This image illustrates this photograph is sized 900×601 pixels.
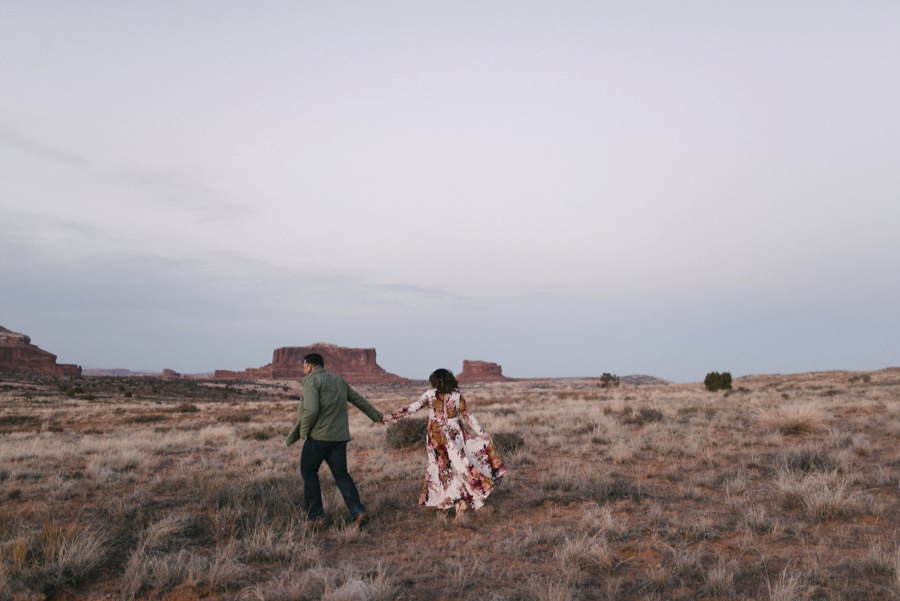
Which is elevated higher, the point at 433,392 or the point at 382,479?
the point at 433,392

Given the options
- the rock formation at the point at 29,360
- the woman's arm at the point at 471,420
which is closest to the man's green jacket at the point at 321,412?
the woman's arm at the point at 471,420

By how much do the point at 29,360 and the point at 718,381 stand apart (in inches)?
4572

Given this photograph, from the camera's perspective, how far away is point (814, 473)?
318 inches

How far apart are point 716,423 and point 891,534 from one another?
898cm

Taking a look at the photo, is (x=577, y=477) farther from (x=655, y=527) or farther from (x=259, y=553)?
(x=259, y=553)

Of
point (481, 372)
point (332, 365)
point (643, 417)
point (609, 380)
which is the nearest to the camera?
point (643, 417)

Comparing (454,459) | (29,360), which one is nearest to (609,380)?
(454,459)

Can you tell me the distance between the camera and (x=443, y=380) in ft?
22.4

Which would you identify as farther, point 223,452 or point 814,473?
point 223,452

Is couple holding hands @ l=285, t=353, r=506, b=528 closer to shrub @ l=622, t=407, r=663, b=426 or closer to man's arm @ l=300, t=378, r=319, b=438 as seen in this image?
man's arm @ l=300, t=378, r=319, b=438

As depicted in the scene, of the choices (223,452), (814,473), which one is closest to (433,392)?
(814,473)

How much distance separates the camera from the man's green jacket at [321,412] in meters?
6.21

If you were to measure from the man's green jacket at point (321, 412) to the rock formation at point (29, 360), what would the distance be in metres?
111

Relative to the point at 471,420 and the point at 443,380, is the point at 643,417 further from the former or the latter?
the point at 443,380
